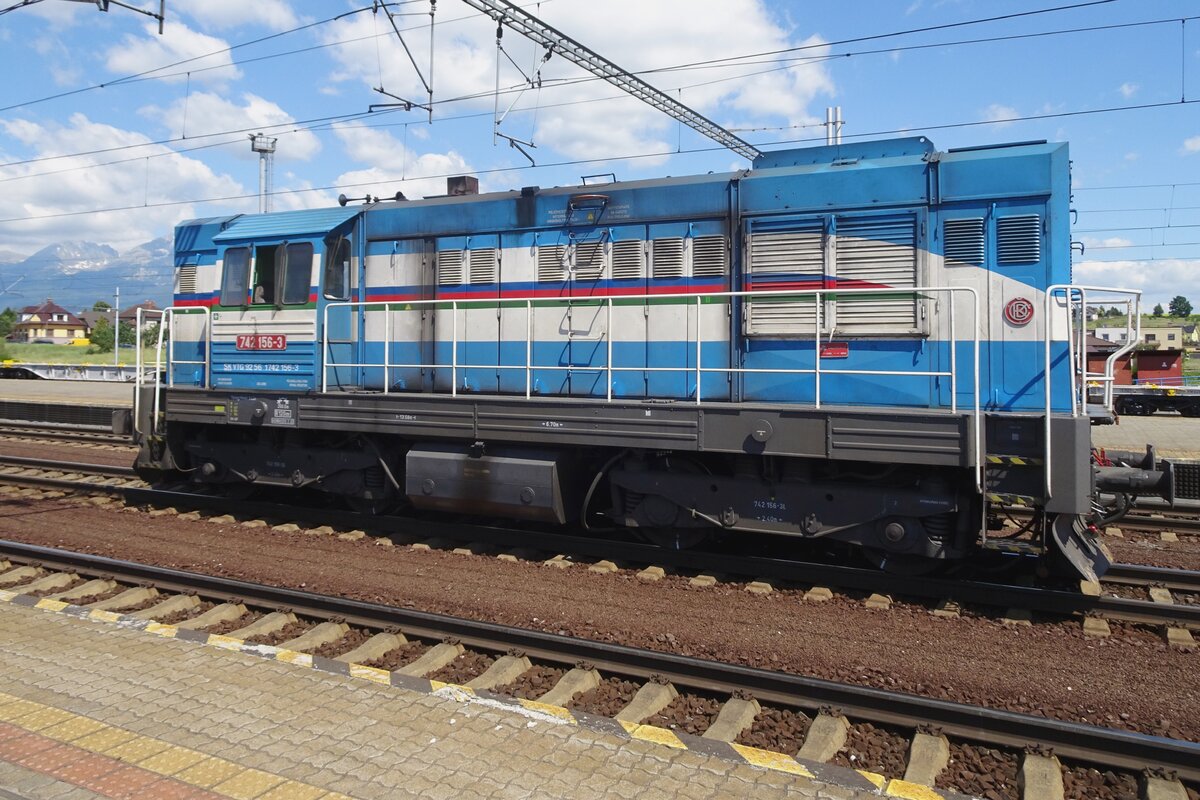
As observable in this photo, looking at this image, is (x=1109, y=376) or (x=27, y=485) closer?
(x=1109, y=376)

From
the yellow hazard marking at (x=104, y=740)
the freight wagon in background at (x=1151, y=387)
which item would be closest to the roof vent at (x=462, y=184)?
the yellow hazard marking at (x=104, y=740)

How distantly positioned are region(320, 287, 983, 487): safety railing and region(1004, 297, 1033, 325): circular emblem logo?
0.29m

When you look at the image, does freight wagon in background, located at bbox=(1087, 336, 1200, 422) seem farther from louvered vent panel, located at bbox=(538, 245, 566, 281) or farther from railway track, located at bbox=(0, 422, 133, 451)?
railway track, located at bbox=(0, 422, 133, 451)

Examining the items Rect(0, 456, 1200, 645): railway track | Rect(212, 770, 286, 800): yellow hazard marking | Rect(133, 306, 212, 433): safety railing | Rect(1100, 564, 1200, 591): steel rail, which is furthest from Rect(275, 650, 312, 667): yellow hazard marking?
Rect(1100, 564, 1200, 591): steel rail

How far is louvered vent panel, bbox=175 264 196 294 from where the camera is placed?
1070 centimetres

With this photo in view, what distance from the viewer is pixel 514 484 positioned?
8188 millimetres

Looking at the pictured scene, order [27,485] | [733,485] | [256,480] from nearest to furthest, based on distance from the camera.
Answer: [733,485], [256,480], [27,485]

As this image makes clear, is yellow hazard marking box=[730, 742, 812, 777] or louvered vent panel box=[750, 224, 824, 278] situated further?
louvered vent panel box=[750, 224, 824, 278]

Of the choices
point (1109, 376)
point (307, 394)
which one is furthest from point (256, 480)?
point (1109, 376)

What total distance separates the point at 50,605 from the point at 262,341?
3884mm

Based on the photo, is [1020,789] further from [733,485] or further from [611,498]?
→ [611,498]

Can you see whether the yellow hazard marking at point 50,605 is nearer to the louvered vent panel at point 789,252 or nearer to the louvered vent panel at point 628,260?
the louvered vent panel at point 628,260

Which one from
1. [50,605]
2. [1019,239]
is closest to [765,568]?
[1019,239]

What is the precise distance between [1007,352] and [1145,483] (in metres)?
1.49
